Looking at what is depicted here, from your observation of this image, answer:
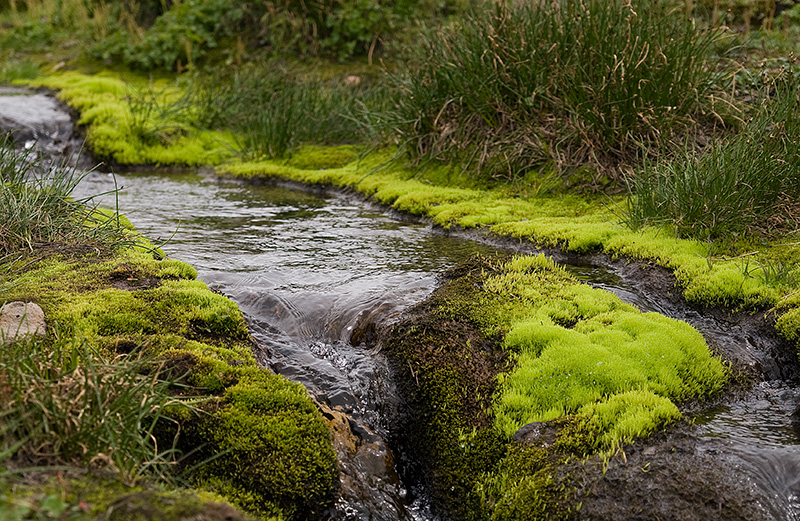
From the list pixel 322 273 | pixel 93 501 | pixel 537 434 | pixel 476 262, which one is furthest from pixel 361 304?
pixel 93 501

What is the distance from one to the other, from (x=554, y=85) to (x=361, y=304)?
13.1 ft

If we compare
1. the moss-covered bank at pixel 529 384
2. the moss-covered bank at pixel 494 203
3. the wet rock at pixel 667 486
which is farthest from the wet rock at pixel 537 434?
the moss-covered bank at pixel 494 203

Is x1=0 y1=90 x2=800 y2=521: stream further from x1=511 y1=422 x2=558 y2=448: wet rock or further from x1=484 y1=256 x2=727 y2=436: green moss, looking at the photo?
x1=511 y1=422 x2=558 y2=448: wet rock

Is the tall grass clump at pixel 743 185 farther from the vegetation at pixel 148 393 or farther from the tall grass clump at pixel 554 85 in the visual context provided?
the vegetation at pixel 148 393

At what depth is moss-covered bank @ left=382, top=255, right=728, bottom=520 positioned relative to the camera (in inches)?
114

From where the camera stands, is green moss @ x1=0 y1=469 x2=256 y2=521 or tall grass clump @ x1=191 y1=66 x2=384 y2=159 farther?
tall grass clump @ x1=191 y1=66 x2=384 y2=159

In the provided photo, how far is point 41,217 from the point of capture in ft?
16.0

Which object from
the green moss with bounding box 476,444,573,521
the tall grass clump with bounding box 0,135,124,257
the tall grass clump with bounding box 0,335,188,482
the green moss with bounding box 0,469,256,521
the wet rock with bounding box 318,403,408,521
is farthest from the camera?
the tall grass clump with bounding box 0,135,124,257

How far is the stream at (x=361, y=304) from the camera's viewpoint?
9.98ft

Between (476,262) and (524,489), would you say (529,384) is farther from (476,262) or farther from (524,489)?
(476,262)

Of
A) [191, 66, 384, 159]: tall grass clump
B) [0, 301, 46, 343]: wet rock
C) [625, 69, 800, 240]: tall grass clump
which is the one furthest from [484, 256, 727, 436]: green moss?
[191, 66, 384, 159]: tall grass clump

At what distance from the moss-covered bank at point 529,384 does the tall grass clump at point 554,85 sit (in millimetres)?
2954

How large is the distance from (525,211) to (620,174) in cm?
111

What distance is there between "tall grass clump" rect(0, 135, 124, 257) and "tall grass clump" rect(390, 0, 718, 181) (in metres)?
4.25
